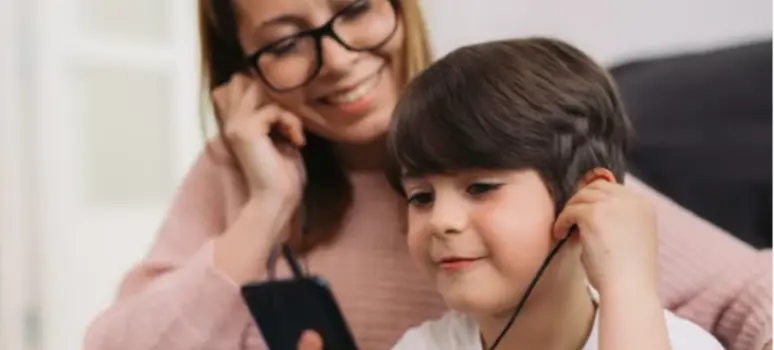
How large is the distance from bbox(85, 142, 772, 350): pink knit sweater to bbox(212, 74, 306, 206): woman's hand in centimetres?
2

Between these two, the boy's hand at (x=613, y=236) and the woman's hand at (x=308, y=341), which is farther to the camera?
the woman's hand at (x=308, y=341)

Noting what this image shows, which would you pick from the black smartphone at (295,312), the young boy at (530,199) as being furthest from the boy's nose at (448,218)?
the black smartphone at (295,312)

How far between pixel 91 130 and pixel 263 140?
0.45 feet

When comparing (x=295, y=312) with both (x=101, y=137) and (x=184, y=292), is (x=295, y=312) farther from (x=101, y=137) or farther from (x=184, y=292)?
(x=101, y=137)

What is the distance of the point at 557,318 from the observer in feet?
1.87

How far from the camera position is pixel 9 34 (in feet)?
2.25

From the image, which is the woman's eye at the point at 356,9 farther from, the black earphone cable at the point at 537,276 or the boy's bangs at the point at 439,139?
the black earphone cable at the point at 537,276

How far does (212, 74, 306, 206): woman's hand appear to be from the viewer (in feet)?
2.12

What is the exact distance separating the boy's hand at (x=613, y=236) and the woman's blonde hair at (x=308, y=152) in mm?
187

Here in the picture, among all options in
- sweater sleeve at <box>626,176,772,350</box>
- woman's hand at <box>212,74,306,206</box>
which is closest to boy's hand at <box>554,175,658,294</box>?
sweater sleeve at <box>626,176,772,350</box>

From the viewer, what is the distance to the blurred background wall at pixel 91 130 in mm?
681

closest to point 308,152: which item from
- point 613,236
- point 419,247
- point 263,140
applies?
point 263,140

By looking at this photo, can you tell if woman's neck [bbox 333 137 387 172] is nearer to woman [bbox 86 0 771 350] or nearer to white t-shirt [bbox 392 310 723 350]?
woman [bbox 86 0 771 350]

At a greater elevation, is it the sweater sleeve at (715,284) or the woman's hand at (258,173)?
the woman's hand at (258,173)
